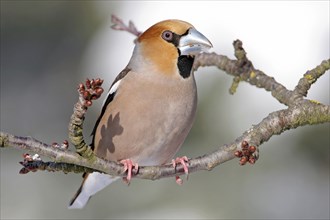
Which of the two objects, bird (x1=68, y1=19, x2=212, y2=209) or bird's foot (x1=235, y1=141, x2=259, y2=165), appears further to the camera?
bird (x1=68, y1=19, x2=212, y2=209)

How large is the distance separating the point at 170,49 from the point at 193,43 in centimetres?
21

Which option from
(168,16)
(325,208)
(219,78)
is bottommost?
(325,208)

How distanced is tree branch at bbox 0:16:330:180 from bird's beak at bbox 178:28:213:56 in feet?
0.79

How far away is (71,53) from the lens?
8.26m

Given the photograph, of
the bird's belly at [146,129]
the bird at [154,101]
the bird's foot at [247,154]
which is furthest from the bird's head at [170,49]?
the bird's foot at [247,154]

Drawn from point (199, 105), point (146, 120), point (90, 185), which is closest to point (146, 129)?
point (146, 120)

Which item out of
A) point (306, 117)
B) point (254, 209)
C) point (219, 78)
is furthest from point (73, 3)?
point (306, 117)

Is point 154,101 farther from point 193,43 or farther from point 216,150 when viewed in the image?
point 216,150

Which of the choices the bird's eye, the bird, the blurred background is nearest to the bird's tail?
the bird

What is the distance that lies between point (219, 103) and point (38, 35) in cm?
313

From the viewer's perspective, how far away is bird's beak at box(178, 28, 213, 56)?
3.26 metres

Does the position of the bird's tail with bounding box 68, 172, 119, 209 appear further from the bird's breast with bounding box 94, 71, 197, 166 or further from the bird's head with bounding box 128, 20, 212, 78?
the bird's head with bounding box 128, 20, 212, 78

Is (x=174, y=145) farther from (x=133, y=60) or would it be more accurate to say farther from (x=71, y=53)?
(x=71, y=53)

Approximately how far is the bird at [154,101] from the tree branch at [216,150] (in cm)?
28
